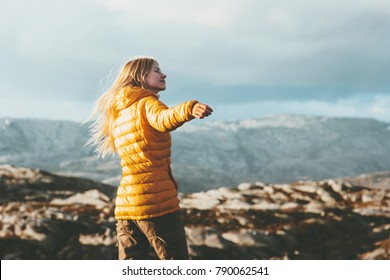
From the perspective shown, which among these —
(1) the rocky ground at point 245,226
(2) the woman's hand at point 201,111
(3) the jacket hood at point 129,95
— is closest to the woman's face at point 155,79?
(3) the jacket hood at point 129,95

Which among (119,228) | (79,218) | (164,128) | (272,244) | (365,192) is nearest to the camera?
(164,128)

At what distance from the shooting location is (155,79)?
310 inches

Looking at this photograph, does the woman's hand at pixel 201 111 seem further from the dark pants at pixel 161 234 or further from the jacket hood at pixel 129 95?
the dark pants at pixel 161 234

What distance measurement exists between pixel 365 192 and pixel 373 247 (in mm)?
9077

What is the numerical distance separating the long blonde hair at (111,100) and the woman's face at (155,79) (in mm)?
48

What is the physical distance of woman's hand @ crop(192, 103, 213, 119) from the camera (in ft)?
20.2

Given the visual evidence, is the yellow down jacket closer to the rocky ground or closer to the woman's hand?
the woman's hand

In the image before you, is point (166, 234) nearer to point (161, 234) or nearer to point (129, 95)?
point (161, 234)

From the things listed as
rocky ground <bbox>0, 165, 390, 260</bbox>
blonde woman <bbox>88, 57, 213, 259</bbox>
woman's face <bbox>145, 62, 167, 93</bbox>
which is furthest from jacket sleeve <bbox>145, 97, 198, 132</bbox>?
rocky ground <bbox>0, 165, 390, 260</bbox>

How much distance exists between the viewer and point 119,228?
800cm

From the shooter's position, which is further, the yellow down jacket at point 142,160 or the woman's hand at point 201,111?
the yellow down jacket at point 142,160

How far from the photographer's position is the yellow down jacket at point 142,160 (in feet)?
24.2
